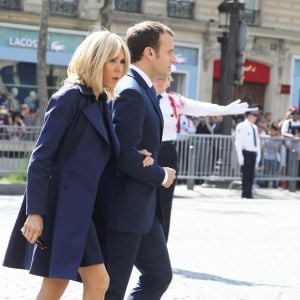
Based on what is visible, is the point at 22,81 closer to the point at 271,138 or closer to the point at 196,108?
the point at 271,138

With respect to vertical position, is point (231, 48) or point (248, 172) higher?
point (231, 48)

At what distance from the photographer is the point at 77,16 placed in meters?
28.0

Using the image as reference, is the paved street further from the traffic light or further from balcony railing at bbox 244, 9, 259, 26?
balcony railing at bbox 244, 9, 259, 26

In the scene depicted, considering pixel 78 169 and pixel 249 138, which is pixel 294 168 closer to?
pixel 249 138

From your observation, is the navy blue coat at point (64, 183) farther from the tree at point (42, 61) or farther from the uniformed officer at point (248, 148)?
the tree at point (42, 61)

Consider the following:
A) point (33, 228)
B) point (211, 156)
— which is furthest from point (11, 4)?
point (33, 228)

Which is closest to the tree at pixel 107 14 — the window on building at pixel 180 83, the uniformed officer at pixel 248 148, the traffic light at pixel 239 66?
the traffic light at pixel 239 66

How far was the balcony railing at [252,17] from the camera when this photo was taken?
31234 millimetres

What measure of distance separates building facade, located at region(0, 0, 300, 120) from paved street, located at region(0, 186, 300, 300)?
1232cm

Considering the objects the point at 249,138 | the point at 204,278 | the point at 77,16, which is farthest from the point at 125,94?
the point at 77,16

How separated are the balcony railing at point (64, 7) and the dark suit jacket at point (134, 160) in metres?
23.3

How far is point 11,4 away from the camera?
27.0 m

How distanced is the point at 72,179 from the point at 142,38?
103 cm

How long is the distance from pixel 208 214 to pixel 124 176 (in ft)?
28.3
